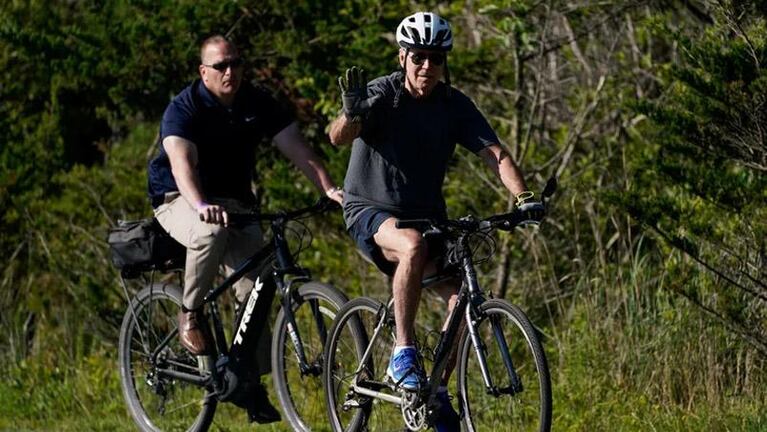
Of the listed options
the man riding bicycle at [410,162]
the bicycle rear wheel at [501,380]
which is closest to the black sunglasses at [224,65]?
the man riding bicycle at [410,162]

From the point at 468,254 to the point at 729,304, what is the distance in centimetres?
164

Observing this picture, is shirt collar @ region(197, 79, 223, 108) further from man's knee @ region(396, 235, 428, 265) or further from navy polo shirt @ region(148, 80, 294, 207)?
man's knee @ region(396, 235, 428, 265)

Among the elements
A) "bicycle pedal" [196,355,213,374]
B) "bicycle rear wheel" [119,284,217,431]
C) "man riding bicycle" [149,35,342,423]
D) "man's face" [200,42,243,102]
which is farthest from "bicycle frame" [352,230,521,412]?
"bicycle rear wheel" [119,284,217,431]

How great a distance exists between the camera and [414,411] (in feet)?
23.2

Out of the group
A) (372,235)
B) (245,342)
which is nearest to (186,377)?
(245,342)

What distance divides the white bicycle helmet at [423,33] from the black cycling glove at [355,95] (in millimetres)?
419

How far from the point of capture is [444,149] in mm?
7309

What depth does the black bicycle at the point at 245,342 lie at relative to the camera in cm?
798

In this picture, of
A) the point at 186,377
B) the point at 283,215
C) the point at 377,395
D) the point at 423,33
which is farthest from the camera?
the point at 186,377

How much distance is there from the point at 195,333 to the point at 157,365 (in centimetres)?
53

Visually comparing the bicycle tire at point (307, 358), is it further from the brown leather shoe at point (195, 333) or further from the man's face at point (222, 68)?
the man's face at point (222, 68)

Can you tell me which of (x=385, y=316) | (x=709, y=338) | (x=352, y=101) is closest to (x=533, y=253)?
(x=709, y=338)

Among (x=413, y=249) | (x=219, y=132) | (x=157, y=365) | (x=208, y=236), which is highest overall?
(x=219, y=132)

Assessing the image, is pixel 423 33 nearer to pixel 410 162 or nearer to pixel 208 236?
pixel 410 162
